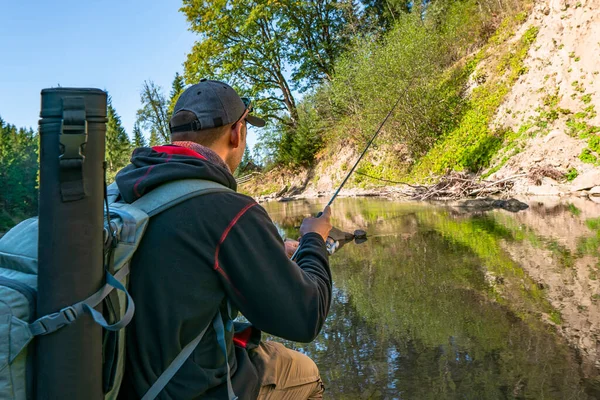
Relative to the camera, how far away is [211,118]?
2.15 meters

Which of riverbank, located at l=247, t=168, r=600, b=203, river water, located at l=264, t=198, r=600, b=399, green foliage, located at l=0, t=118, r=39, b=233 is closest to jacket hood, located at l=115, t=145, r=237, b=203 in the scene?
river water, located at l=264, t=198, r=600, b=399

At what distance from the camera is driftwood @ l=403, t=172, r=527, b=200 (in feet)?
46.0

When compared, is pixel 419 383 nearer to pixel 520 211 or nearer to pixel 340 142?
pixel 520 211

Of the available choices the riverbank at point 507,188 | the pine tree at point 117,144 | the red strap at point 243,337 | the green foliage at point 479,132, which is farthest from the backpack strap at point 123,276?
the pine tree at point 117,144

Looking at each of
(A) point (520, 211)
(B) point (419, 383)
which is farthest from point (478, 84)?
(B) point (419, 383)

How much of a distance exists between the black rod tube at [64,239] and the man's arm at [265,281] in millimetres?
448

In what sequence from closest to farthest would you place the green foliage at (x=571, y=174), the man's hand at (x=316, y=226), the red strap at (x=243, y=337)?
the red strap at (x=243, y=337)
the man's hand at (x=316, y=226)
the green foliage at (x=571, y=174)

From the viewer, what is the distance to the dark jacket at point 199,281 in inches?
64.2

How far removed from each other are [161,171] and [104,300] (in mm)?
471

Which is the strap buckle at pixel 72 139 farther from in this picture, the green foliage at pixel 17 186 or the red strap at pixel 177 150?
the green foliage at pixel 17 186

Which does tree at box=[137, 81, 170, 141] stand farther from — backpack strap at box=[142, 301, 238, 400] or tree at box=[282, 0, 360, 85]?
backpack strap at box=[142, 301, 238, 400]

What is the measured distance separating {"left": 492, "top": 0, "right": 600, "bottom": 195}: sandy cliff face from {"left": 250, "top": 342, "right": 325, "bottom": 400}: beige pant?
11885mm

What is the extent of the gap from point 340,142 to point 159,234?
1192 inches

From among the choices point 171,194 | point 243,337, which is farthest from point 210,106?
point 243,337
